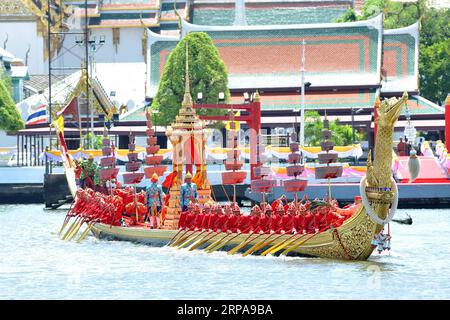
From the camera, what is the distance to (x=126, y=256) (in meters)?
46.7

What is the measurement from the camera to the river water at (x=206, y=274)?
128ft

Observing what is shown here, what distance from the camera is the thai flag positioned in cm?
8512

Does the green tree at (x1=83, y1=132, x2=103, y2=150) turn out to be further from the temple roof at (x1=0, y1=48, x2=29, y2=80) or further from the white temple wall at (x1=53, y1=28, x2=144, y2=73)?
the white temple wall at (x1=53, y1=28, x2=144, y2=73)

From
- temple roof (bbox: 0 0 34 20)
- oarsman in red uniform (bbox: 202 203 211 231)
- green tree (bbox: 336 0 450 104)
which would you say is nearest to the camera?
oarsman in red uniform (bbox: 202 203 211 231)

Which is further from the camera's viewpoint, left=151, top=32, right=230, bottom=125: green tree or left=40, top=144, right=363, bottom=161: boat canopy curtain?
left=151, top=32, right=230, bottom=125: green tree

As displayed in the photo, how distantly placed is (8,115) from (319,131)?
15.0 meters

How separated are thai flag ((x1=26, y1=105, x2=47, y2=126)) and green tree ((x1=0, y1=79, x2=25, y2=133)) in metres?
3.94

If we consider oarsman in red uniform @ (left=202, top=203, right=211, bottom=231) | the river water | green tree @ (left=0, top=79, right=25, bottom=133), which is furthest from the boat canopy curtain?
oarsman in red uniform @ (left=202, top=203, right=211, bottom=231)

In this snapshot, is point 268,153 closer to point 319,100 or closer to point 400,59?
point 319,100

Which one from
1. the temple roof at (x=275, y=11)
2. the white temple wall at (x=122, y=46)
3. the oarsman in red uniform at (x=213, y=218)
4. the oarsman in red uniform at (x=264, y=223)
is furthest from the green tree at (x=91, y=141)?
the white temple wall at (x=122, y=46)

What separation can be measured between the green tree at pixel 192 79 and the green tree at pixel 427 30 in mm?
15531

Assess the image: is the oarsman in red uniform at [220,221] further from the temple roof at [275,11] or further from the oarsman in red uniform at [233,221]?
the temple roof at [275,11]

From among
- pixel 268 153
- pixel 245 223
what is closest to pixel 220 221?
pixel 245 223

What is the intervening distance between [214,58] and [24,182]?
12.7 meters
